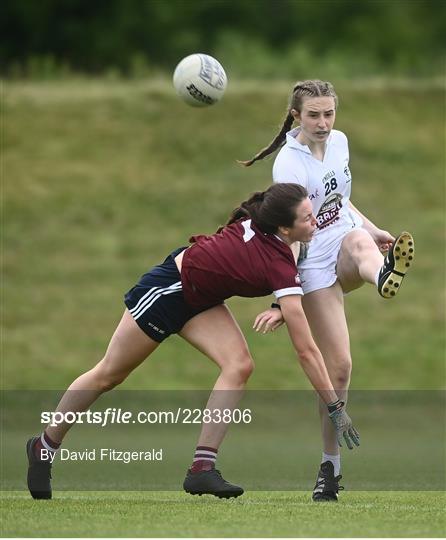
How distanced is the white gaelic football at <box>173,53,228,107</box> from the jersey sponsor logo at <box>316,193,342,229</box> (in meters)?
1.16

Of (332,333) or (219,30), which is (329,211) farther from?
(219,30)

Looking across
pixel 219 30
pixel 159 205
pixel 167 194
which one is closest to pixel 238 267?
pixel 159 205

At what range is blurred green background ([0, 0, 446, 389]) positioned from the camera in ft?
62.0

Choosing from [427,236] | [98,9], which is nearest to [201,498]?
[427,236]

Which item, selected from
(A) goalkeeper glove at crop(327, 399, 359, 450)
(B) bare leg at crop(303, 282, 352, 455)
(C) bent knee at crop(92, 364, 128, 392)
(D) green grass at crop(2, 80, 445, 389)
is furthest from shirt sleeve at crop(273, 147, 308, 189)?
(D) green grass at crop(2, 80, 445, 389)

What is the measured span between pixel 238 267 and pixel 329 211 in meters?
1.07

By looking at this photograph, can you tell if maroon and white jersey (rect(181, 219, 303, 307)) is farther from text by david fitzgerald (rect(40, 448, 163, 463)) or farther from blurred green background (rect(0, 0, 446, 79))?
blurred green background (rect(0, 0, 446, 79))

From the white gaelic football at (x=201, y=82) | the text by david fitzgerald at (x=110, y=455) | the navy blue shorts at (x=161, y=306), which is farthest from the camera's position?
the text by david fitzgerald at (x=110, y=455)

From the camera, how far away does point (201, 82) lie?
848 centimetres

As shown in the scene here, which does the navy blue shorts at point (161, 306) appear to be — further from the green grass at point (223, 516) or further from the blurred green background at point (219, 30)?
the blurred green background at point (219, 30)

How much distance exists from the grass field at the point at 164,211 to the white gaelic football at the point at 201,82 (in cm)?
356

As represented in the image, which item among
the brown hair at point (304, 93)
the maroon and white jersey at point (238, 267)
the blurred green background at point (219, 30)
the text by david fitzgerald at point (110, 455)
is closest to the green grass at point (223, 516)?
the maroon and white jersey at point (238, 267)

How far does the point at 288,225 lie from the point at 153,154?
1804 cm

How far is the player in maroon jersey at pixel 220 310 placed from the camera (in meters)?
7.09
